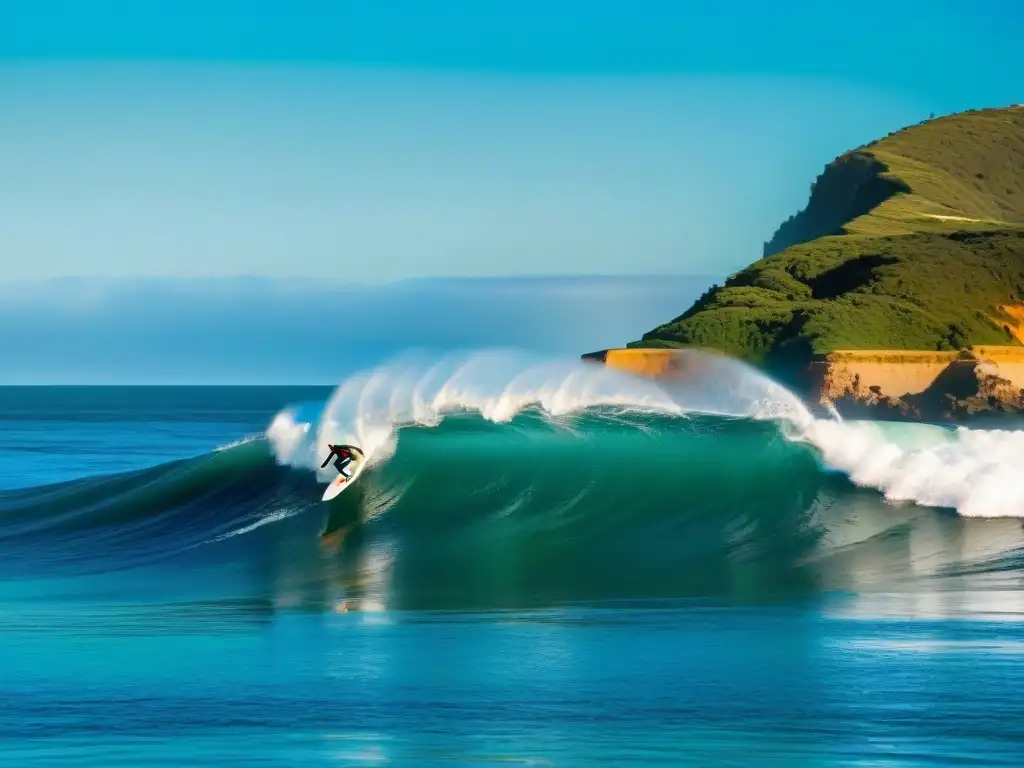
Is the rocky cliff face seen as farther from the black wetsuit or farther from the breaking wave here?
the black wetsuit

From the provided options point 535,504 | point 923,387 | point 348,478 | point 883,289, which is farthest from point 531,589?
point 883,289

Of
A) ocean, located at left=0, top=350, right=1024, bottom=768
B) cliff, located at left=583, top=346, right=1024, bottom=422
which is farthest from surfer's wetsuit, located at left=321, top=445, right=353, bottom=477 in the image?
cliff, located at left=583, top=346, right=1024, bottom=422

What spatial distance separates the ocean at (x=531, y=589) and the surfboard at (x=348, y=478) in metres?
0.25

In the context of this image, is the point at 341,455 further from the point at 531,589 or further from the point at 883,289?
the point at 883,289

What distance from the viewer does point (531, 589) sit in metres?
12.7

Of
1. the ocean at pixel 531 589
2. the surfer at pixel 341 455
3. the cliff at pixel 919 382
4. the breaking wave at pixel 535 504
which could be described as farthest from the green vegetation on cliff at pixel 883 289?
the surfer at pixel 341 455

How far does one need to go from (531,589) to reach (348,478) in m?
5.76

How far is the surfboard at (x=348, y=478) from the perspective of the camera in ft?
58.2

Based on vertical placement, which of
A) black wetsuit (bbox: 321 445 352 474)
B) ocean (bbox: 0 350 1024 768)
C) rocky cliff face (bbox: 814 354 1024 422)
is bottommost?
ocean (bbox: 0 350 1024 768)

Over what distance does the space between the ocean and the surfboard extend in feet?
0.81

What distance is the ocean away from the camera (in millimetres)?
7934

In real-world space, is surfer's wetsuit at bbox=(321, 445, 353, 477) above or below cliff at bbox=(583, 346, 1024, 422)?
below

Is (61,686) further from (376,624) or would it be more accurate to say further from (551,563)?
(551,563)

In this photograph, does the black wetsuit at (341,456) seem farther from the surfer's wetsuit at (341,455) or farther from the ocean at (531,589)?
the ocean at (531,589)
